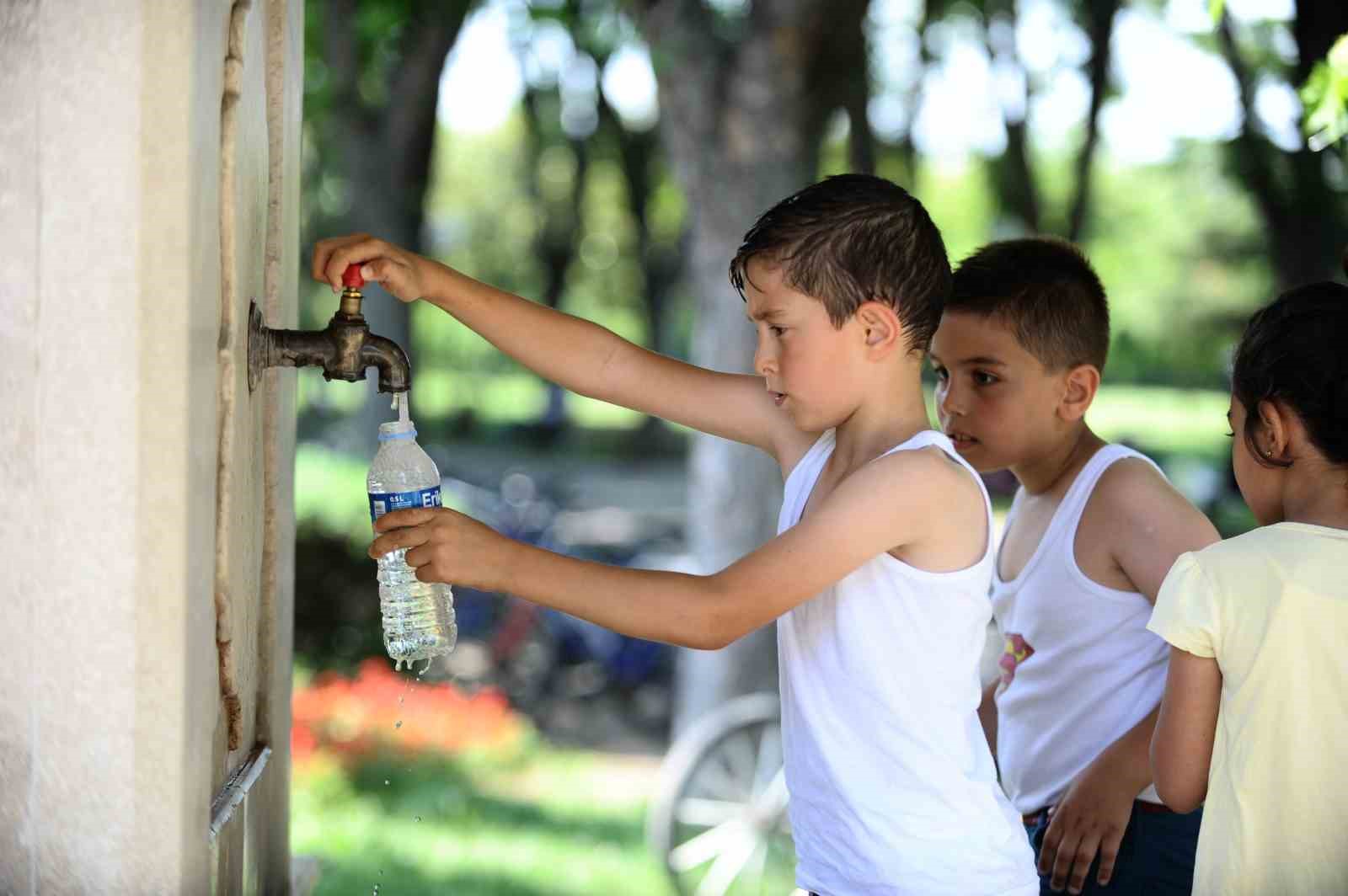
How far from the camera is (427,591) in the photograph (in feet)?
7.82

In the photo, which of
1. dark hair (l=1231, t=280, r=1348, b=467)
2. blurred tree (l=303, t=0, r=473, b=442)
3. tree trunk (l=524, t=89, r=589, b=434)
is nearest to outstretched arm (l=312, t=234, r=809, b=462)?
dark hair (l=1231, t=280, r=1348, b=467)

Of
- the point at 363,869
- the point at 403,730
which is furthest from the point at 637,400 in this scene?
the point at 403,730

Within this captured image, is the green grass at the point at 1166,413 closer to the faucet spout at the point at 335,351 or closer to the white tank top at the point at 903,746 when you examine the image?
the white tank top at the point at 903,746

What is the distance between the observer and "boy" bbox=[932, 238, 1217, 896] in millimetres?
2432

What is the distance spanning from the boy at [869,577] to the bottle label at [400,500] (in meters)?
0.28

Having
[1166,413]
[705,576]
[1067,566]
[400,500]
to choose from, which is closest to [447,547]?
[400,500]

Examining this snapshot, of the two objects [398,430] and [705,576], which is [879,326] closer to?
[705,576]

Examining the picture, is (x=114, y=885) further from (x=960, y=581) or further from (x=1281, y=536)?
(x=1281, y=536)

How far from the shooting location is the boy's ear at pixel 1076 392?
2652mm

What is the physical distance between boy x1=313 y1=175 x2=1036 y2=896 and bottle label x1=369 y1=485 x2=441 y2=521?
279 millimetres

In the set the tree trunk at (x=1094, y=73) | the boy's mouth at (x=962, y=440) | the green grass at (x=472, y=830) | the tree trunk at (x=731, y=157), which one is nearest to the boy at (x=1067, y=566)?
the boy's mouth at (x=962, y=440)

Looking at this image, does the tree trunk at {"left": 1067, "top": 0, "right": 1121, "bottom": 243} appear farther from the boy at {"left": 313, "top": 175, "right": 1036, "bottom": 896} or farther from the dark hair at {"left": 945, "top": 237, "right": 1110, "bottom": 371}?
the boy at {"left": 313, "top": 175, "right": 1036, "bottom": 896}

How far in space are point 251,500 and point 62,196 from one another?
0.65 meters

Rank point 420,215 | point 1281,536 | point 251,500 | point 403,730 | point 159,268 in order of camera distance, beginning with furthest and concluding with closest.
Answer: point 420,215
point 403,730
point 251,500
point 1281,536
point 159,268
